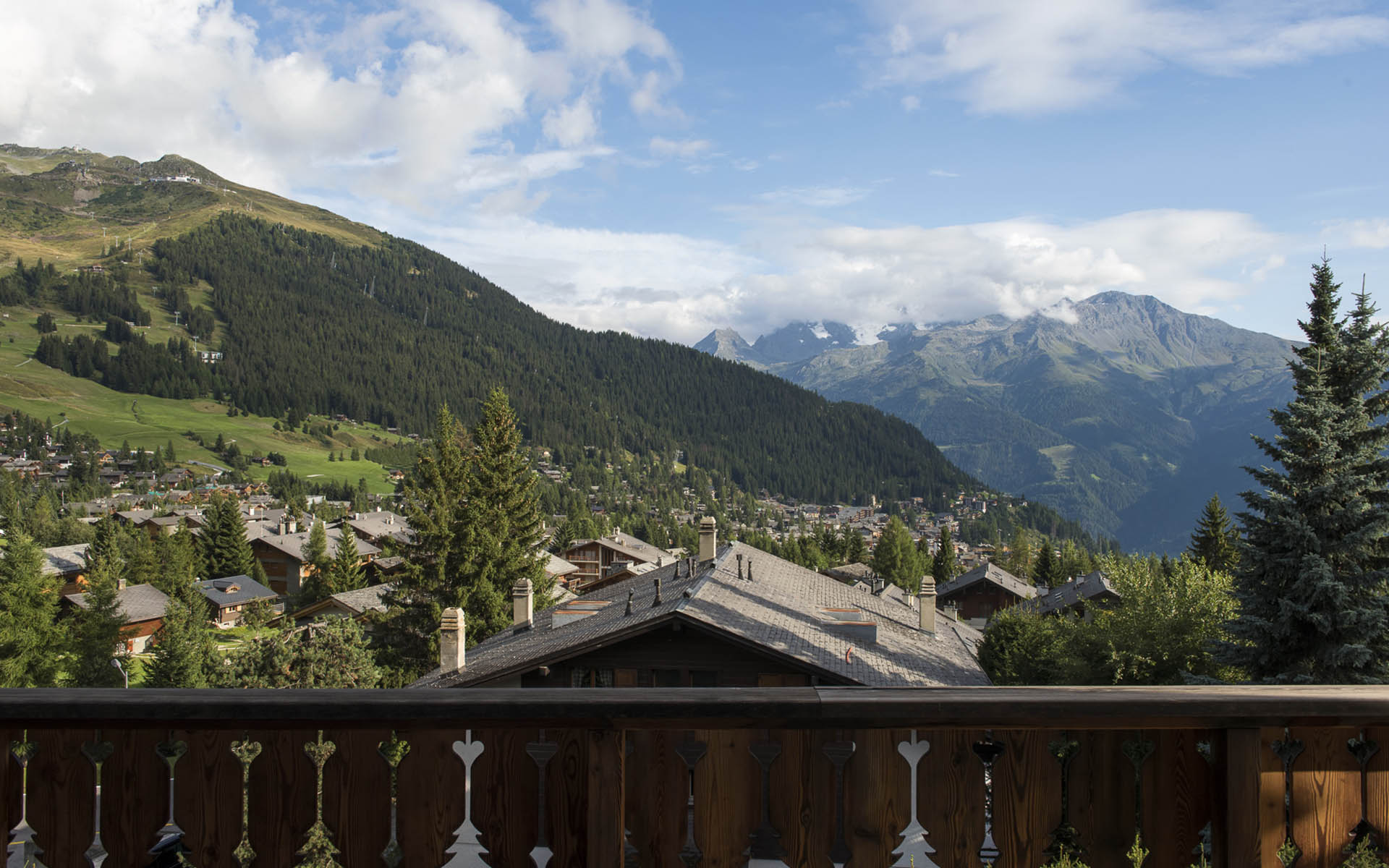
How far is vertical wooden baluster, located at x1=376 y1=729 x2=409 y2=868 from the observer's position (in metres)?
3.00

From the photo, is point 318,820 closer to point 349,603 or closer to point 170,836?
point 170,836

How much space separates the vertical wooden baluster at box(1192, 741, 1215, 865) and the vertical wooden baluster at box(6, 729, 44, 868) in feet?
13.2

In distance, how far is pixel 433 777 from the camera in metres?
3.04

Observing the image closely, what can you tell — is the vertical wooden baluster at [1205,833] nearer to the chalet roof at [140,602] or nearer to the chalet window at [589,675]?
the chalet window at [589,675]

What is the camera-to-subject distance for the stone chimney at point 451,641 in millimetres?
23156

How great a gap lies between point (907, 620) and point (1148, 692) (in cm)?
3245

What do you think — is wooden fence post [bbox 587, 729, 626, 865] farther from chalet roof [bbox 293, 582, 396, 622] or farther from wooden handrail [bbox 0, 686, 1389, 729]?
chalet roof [bbox 293, 582, 396, 622]

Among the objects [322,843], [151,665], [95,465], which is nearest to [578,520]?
[151,665]

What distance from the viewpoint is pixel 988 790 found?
10.0ft

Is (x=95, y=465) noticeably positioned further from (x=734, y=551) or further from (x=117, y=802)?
(x=117, y=802)

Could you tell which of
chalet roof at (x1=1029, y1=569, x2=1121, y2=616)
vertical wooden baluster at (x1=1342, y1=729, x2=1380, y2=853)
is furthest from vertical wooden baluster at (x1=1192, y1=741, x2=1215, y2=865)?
chalet roof at (x1=1029, y1=569, x2=1121, y2=616)

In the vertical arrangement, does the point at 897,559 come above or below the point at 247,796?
below

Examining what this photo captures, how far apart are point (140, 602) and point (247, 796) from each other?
72.8 m

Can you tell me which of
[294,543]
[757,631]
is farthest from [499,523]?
[294,543]
